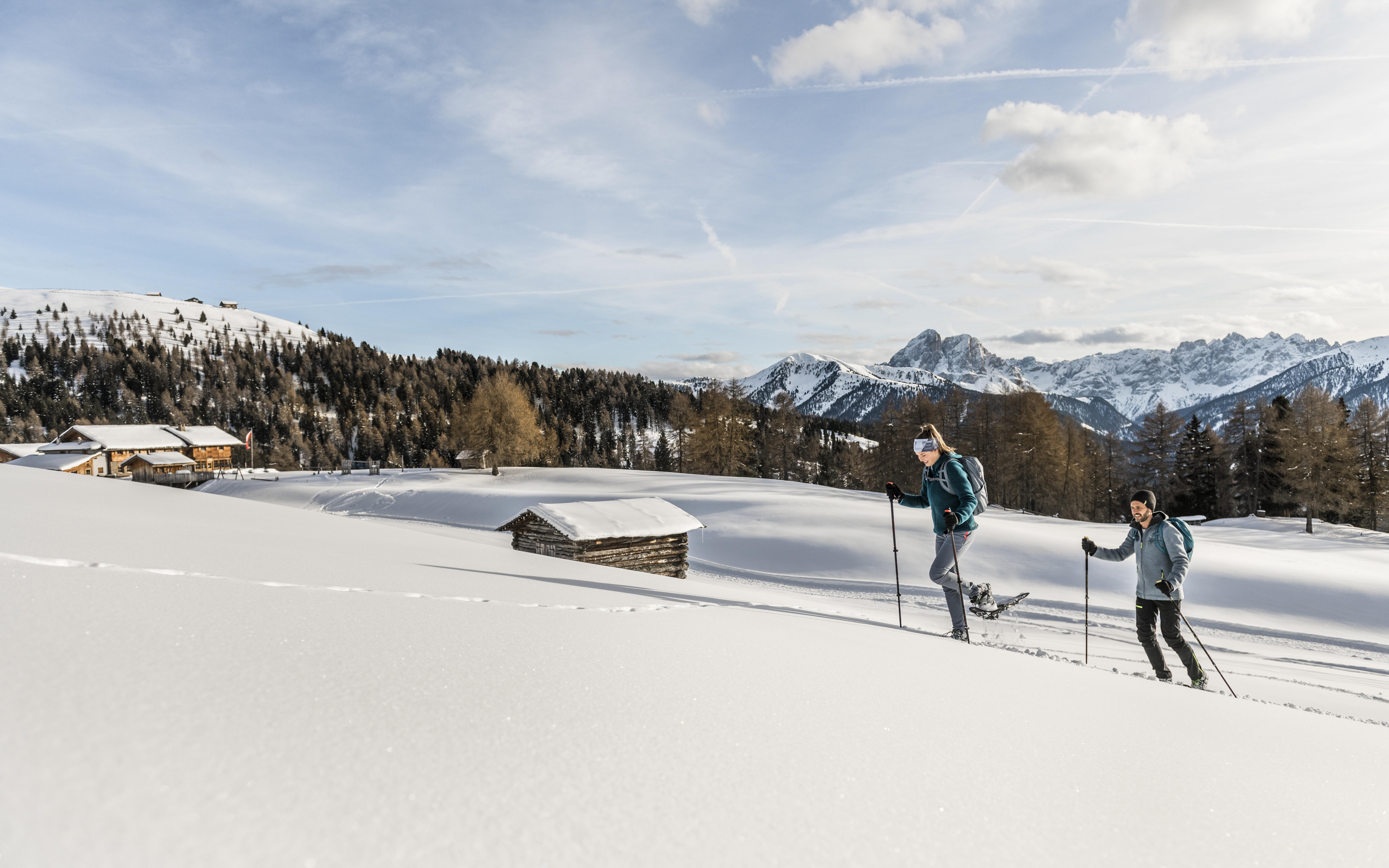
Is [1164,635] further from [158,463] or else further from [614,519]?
[158,463]

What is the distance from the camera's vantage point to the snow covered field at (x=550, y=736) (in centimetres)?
122

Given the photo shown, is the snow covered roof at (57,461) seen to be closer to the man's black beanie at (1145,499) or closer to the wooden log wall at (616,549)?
the wooden log wall at (616,549)

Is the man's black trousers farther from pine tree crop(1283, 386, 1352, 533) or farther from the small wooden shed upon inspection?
pine tree crop(1283, 386, 1352, 533)

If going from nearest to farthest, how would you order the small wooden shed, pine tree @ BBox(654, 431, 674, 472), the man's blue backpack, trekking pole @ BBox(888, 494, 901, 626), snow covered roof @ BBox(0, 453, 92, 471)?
the man's blue backpack, trekking pole @ BBox(888, 494, 901, 626), the small wooden shed, snow covered roof @ BBox(0, 453, 92, 471), pine tree @ BBox(654, 431, 674, 472)

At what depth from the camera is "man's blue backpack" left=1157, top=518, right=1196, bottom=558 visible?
6703 mm

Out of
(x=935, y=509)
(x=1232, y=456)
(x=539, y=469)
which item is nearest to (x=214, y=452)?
(x=539, y=469)

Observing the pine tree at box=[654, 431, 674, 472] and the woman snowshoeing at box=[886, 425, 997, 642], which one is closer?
the woman snowshoeing at box=[886, 425, 997, 642]

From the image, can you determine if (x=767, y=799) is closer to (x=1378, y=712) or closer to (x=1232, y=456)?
(x=1378, y=712)

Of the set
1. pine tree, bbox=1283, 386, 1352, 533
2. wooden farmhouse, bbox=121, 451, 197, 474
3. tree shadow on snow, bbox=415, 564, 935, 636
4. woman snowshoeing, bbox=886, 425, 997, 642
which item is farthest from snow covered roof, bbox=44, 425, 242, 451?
pine tree, bbox=1283, 386, 1352, 533

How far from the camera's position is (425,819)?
1.26 m

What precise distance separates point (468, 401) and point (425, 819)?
5678 centimetres

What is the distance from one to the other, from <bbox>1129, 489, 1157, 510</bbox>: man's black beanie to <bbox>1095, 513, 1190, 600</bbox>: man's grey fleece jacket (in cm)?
10

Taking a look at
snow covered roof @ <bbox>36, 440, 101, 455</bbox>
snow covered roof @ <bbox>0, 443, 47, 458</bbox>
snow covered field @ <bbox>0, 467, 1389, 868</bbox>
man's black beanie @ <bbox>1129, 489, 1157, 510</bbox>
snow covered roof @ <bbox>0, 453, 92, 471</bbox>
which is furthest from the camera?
snow covered roof @ <bbox>0, 443, 47, 458</bbox>

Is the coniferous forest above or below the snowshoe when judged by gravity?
above
